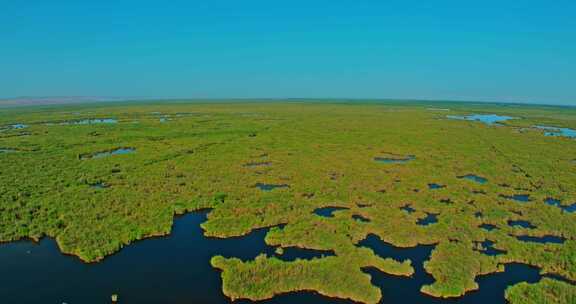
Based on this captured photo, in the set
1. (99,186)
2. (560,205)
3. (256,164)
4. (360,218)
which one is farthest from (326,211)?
(99,186)

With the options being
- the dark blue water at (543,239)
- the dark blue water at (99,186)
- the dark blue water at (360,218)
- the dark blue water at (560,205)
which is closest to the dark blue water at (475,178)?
the dark blue water at (560,205)

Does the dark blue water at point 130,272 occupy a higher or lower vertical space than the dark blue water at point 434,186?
lower

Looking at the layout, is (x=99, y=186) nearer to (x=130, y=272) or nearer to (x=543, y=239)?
(x=130, y=272)

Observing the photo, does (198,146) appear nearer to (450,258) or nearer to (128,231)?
(128,231)

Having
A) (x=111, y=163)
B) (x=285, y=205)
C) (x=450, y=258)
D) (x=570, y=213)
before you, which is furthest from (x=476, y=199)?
(x=111, y=163)

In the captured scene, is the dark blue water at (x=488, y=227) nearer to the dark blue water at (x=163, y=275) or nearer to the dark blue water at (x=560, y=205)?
the dark blue water at (x=163, y=275)

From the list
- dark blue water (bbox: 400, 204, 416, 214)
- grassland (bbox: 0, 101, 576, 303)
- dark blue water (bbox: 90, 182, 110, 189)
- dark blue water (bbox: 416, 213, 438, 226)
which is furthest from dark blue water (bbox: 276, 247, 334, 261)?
dark blue water (bbox: 90, 182, 110, 189)

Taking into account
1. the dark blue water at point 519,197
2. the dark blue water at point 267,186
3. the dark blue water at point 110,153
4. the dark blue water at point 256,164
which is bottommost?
the dark blue water at point 519,197
